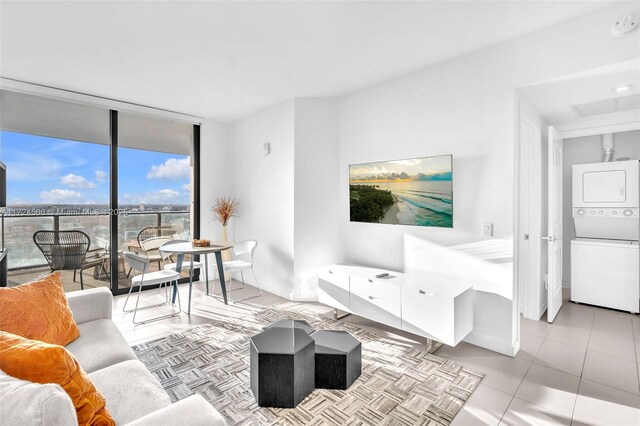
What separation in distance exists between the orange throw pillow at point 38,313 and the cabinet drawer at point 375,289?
90.3 inches

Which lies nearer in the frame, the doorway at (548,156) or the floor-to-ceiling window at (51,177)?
the doorway at (548,156)

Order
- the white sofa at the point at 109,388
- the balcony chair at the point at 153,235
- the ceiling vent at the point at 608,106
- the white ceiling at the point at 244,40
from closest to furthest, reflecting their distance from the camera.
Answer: the white sofa at the point at 109,388
the white ceiling at the point at 244,40
the ceiling vent at the point at 608,106
the balcony chair at the point at 153,235

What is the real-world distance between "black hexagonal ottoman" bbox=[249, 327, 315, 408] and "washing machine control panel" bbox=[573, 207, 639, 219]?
4.00m

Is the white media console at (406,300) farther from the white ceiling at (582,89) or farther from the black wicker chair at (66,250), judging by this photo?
the black wicker chair at (66,250)

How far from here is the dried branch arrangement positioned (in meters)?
5.13

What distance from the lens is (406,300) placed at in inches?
112

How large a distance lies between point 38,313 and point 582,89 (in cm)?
431

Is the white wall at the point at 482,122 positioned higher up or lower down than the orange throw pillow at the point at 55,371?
higher up

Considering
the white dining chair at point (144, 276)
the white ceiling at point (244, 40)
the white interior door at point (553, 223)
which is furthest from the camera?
the white dining chair at point (144, 276)

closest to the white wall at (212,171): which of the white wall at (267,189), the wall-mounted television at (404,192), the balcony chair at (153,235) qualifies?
the white wall at (267,189)

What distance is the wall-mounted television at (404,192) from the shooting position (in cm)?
313

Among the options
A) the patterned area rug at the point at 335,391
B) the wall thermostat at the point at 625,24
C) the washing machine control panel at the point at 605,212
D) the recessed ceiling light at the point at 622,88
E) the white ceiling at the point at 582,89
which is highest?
the wall thermostat at the point at 625,24

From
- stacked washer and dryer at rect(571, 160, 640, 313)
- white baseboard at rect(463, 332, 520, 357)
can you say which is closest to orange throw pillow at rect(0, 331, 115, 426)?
white baseboard at rect(463, 332, 520, 357)

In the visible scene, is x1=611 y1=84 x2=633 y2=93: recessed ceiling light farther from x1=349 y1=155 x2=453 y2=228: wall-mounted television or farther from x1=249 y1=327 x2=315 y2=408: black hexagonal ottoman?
x1=249 y1=327 x2=315 y2=408: black hexagonal ottoman
